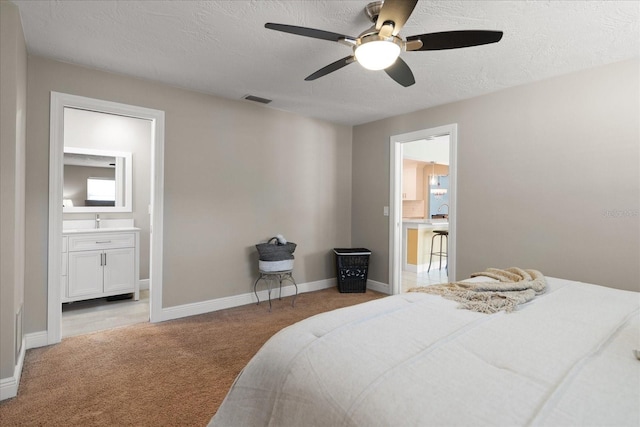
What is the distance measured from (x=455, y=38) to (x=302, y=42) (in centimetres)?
111

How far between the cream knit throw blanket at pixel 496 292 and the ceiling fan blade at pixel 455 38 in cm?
131

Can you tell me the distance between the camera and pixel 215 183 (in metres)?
3.66

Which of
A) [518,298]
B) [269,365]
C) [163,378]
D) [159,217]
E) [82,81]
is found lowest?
[163,378]

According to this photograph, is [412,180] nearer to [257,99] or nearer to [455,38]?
[257,99]

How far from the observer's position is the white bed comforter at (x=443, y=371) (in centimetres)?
76

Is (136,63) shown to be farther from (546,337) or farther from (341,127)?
(546,337)

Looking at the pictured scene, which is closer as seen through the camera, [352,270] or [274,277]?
[274,277]

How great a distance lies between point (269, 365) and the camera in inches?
43.5

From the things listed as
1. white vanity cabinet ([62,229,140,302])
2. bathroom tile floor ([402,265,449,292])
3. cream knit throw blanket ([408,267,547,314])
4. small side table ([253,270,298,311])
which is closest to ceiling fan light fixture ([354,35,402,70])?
cream knit throw blanket ([408,267,547,314])

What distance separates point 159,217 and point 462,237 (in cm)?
320

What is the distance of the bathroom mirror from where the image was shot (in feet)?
13.7

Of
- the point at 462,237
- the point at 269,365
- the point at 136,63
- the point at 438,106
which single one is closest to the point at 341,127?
the point at 438,106

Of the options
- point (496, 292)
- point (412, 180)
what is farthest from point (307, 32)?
Result: point (412, 180)

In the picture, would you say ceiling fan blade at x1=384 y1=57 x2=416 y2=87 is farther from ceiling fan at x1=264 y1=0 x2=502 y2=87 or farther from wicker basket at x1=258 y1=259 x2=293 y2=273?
A: wicker basket at x1=258 y1=259 x2=293 y2=273
